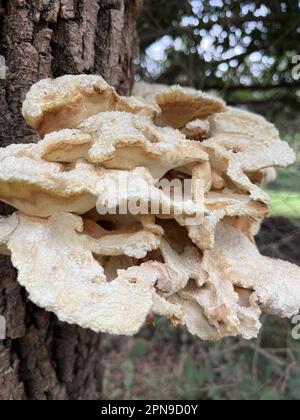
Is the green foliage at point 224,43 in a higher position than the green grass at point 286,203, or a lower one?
higher

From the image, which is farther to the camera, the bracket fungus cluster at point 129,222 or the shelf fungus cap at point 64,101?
the shelf fungus cap at point 64,101

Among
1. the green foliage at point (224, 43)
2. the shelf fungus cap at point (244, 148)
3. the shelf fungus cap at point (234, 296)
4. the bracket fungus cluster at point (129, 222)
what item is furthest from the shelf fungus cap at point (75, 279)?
the green foliage at point (224, 43)

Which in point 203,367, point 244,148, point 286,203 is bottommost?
point 203,367

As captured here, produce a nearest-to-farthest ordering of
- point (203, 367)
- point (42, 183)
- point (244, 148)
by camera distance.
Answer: point (42, 183)
point (244, 148)
point (203, 367)

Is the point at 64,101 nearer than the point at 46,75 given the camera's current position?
Yes

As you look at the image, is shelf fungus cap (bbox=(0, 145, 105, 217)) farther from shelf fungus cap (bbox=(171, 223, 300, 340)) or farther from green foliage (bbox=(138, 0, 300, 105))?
green foliage (bbox=(138, 0, 300, 105))

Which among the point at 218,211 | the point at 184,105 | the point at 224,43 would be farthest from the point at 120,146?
the point at 224,43

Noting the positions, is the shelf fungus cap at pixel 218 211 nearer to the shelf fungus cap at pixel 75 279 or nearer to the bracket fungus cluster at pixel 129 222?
the bracket fungus cluster at pixel 129 222

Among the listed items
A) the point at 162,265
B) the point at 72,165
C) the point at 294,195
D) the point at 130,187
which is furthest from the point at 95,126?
the point at 294,195

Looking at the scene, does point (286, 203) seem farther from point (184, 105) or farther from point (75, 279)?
point (75, 279)

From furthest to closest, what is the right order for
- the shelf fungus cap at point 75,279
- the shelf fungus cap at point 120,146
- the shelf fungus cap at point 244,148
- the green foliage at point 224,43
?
1. the green foliage at point 224,43
2. the shelf fungus cap at point 244,148
3. the shelf fungus cap at point 120,146
4. the shelf fungus cap at point 75,279
